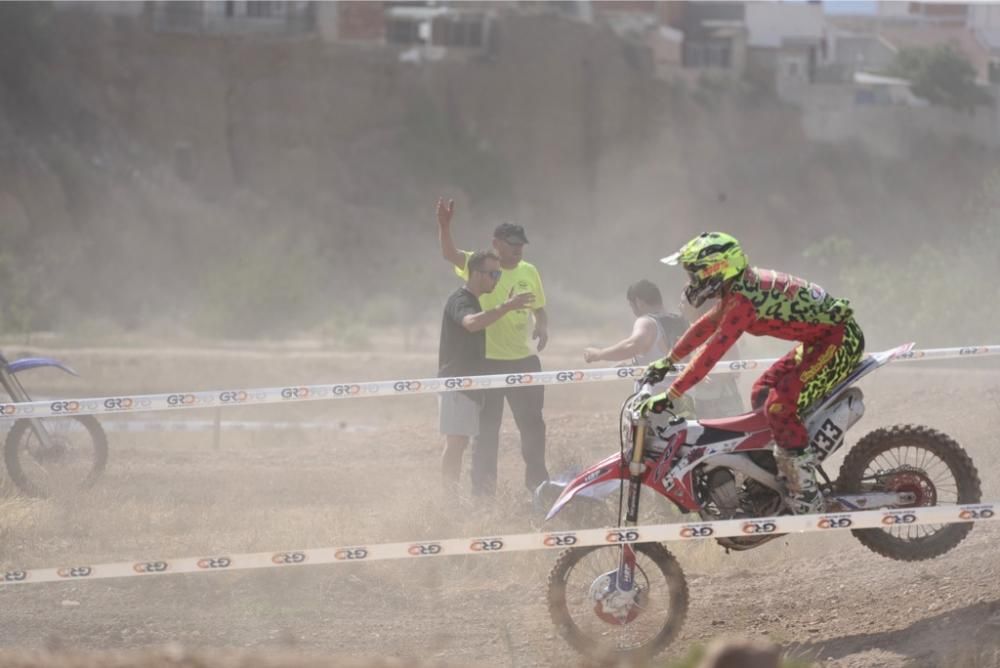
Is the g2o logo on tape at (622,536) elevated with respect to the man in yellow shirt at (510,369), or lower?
lower

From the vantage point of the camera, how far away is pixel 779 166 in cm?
5269

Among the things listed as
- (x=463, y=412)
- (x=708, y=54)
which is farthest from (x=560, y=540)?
(x=708, y=54)

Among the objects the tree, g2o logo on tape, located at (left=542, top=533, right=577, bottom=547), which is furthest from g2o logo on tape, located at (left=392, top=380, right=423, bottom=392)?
the tree

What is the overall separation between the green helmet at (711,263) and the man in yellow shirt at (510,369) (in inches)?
119

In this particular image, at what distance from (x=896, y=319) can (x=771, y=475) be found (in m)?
19.0

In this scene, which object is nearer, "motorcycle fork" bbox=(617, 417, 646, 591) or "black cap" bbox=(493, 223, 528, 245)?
"motorcycle fork" bbox=(617, 417, 646, 591)

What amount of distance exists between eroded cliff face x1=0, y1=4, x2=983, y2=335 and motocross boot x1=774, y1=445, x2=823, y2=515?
2633cm

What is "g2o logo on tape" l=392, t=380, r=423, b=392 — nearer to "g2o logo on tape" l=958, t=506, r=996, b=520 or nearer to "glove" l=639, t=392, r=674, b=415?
"glove" l=639, t=392, r=674, b=415

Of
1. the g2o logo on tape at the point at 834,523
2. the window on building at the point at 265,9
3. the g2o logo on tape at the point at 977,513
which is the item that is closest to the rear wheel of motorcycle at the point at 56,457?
the g2o logo on tape at the point at 834,523

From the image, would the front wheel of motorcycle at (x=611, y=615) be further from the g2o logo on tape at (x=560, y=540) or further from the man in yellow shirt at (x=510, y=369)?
the man in yellow shirt at (x=510, y=369)

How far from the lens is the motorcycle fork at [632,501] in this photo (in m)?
6.26

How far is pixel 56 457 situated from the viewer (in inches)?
389

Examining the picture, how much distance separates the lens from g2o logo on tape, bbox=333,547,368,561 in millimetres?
6457

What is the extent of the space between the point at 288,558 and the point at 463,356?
307 centimetres
